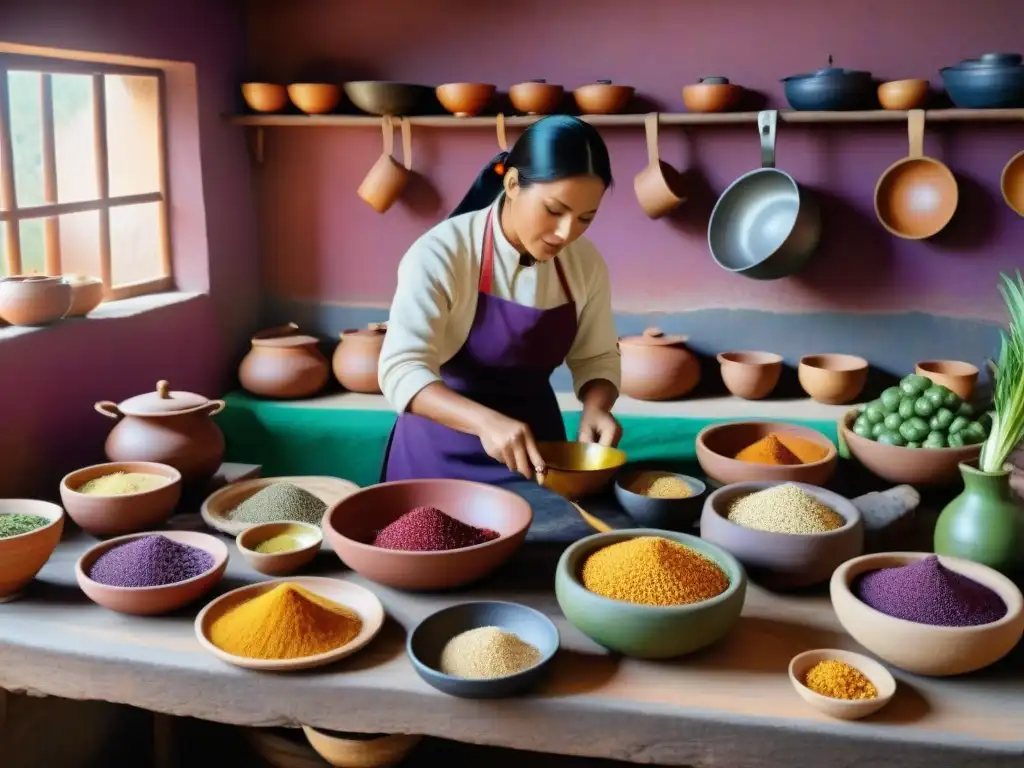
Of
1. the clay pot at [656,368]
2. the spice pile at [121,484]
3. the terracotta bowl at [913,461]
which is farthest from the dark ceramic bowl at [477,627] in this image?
the clay pot at [656,368]

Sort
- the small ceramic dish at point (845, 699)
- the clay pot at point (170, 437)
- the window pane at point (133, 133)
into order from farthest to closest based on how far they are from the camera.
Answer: the window pane at point (133, 133) < the clay pot at point (170, 437) < the small ceramic dish at point (845, 699)

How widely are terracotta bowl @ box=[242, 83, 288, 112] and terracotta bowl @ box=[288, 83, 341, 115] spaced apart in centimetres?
4

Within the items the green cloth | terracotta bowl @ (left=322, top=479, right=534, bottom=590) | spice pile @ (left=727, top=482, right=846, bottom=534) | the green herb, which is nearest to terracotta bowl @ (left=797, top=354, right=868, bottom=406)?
the green cloth

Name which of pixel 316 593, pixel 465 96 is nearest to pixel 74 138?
pixel 465 96

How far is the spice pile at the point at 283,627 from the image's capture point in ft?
4.32

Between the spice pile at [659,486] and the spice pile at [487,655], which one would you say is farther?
the spice pile at [659,486]

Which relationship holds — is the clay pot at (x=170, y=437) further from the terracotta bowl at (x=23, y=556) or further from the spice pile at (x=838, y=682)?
the spice pile at (x=838, y=682)

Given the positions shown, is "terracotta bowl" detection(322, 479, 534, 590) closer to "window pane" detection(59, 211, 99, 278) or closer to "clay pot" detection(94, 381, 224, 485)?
"clay pot" detection(94, 381, 224, 485)

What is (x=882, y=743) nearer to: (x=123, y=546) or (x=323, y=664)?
(x=323, y=664)

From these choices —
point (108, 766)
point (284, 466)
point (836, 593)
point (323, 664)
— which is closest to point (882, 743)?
point (836, 593)

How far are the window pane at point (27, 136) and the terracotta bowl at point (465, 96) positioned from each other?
49.5 inches

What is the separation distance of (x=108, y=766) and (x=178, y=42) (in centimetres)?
211

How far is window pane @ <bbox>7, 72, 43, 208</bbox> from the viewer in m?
2.57

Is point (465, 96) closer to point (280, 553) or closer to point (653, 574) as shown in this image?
point (280, 553)
